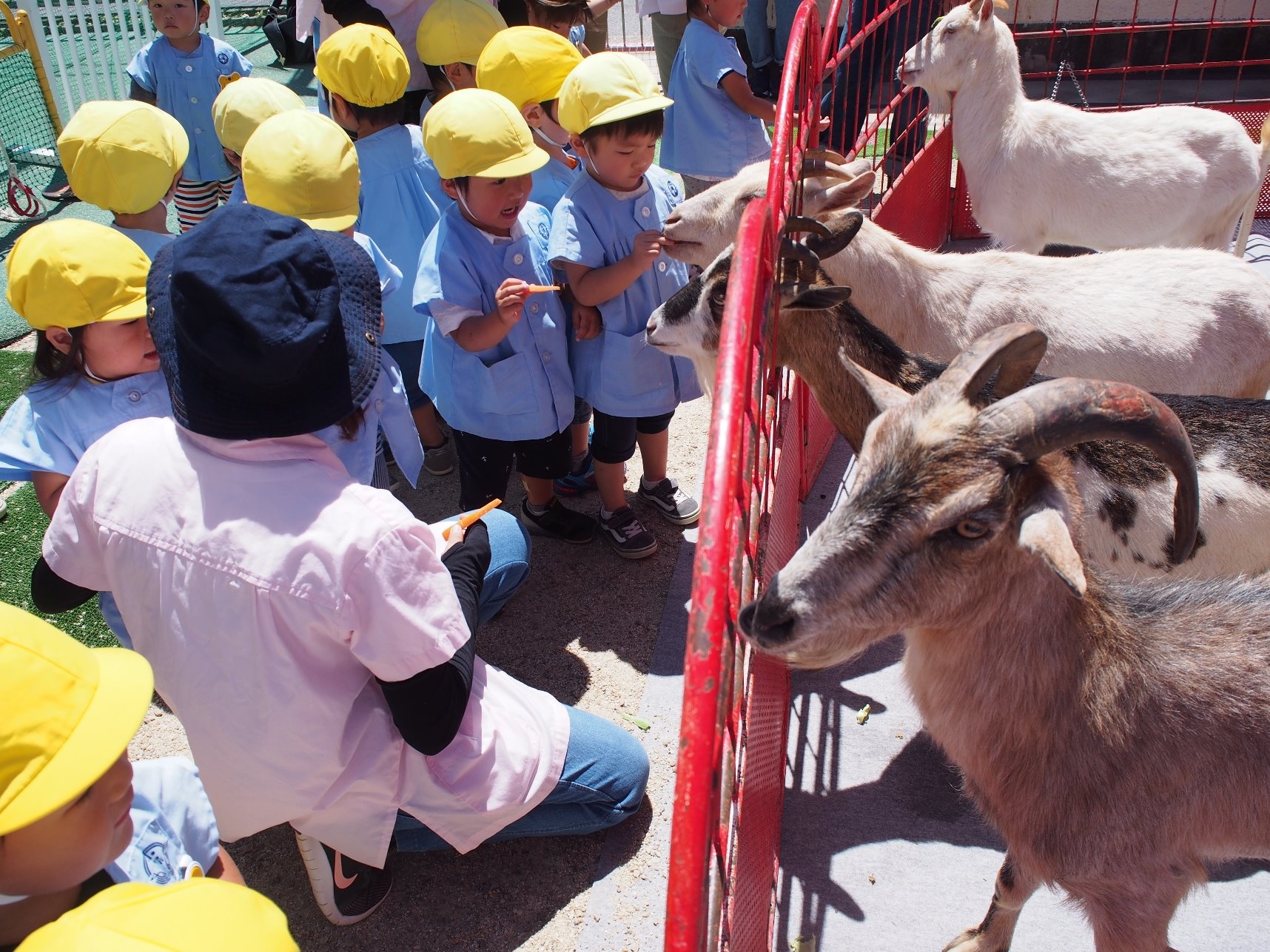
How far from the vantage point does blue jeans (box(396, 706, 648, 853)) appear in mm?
2635

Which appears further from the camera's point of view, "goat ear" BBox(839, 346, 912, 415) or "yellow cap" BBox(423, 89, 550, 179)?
"yellow cap" BBox(423, 89, 550, 179)

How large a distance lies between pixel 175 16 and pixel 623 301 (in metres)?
3.58

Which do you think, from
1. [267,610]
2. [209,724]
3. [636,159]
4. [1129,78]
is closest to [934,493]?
[267,610]

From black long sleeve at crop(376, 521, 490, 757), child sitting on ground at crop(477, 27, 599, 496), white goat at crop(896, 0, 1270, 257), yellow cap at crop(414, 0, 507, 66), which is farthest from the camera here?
white goat at crop(896, 0, 1270, 257)

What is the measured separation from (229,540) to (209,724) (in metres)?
0.47

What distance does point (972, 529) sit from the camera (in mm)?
1957

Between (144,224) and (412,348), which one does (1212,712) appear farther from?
(144,224)

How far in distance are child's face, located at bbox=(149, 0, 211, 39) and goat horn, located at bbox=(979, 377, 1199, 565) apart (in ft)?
17.6

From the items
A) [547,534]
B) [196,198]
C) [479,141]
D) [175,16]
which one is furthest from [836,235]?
[175,16]

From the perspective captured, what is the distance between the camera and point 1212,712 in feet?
6.89

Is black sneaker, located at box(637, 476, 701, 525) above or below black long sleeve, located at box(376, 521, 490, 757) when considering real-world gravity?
below

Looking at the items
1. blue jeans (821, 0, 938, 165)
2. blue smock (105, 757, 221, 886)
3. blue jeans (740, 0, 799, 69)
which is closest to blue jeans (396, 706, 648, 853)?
blue smock (105, 757, 221, 886)

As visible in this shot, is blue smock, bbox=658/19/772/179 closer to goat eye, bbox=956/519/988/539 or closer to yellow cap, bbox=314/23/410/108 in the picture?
yellow cap, bbox=314/23/410/108

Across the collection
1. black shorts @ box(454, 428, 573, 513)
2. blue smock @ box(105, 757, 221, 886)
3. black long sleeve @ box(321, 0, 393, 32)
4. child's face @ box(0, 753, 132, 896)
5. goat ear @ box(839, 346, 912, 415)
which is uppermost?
black long sleeve @ box(321, 0, 393, 32)
